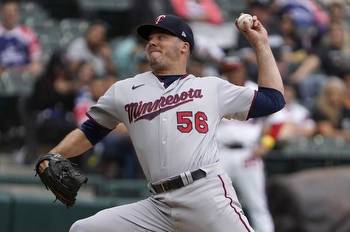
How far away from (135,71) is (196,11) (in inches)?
51.1

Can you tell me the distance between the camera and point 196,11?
528 inches

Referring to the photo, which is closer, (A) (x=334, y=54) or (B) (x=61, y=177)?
(B) (x=61, y=177)

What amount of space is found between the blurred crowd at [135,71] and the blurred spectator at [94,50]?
12 millimetres

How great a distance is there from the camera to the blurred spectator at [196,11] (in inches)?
523

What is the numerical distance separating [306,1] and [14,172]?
17.7 ft

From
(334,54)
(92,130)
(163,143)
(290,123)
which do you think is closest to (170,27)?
(163,143)

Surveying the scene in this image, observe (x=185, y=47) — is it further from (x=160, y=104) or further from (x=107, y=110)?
(x=107, y=110)

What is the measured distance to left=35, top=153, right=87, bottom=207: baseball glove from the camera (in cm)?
636

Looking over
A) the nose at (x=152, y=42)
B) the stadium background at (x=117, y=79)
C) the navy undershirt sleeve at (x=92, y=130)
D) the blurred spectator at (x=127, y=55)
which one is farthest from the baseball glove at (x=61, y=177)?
the blurred spectator at (x=127, y=55)

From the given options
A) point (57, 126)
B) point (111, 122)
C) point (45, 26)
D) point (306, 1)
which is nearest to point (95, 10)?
point (45, 26)

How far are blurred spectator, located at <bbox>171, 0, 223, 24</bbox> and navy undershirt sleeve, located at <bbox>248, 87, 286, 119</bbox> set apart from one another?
6929 mm

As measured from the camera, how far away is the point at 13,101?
40.3 feet

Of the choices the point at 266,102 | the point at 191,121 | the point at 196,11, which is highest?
the point at 266,102

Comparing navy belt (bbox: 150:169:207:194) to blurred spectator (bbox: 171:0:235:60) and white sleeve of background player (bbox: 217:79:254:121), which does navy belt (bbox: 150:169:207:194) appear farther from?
blurred spectator (bbox: 171:0:235:60)
